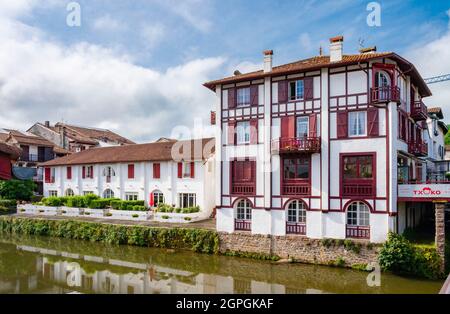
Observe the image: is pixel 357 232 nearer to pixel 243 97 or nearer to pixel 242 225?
pixel 242 225

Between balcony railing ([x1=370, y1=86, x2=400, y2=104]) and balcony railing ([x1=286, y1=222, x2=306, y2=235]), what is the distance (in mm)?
7583

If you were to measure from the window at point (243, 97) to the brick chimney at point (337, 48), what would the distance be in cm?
514

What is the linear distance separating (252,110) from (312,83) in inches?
149

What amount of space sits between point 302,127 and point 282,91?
7.84ft

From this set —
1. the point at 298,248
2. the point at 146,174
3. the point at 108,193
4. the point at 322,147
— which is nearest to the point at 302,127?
the point at 322,147

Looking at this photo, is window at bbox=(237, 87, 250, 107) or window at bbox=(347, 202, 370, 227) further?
window at bbox=(237, 87, 250, 107)

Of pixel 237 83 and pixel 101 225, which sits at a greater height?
pixel 237 83

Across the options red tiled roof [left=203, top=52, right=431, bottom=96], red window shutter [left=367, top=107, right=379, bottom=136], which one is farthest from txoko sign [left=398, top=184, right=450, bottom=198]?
red tiled roof [left=203, top=52, right=431, bottom=96]

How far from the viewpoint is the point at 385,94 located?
17609mm

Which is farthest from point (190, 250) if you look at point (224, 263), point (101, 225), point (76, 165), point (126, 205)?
point (76, 165)

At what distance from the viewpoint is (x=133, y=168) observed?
33.1 meters

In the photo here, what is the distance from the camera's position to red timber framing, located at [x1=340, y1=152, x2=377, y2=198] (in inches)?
701

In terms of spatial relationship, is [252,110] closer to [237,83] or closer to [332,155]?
[237,83]

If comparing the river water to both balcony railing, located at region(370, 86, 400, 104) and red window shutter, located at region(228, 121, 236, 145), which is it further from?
balcony railing, located at region(370, 86, 400, 104)
